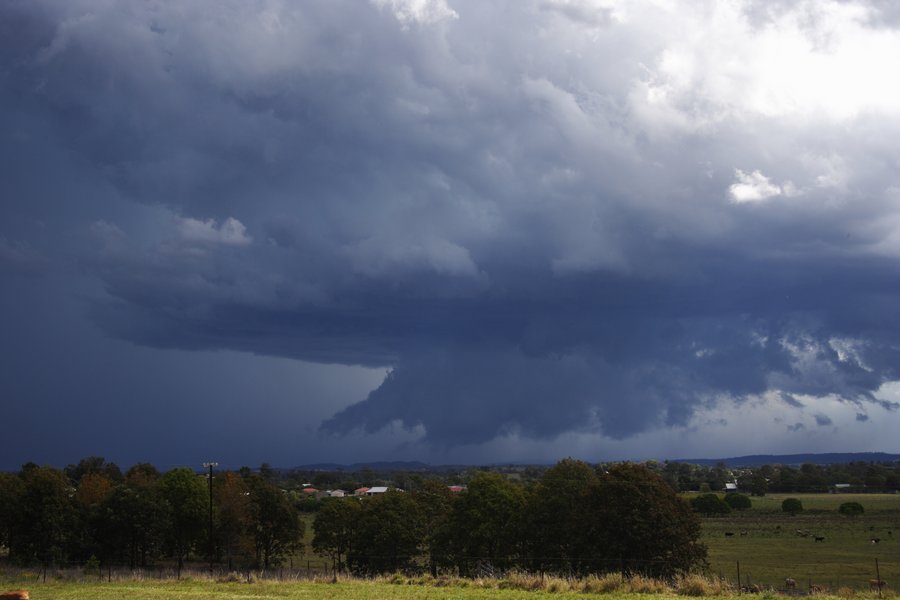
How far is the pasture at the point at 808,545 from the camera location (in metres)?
69.9

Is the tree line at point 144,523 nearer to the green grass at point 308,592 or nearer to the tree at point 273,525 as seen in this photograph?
the tree at point 273,525

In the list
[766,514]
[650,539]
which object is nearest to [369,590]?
[650,539]

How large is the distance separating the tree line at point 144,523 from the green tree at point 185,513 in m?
0.11

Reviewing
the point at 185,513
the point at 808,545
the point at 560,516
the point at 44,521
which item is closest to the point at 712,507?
the point at 808,545

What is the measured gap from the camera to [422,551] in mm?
79000

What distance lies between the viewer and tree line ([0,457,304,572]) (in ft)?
274

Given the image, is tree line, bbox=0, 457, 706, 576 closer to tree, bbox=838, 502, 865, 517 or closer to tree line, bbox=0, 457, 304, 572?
tree line, bbox=0, 457, 304, 572

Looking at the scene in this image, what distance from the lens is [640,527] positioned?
192 feet

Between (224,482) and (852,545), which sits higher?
(224,482)

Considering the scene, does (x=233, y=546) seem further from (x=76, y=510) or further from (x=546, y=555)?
(x=546, y=555)

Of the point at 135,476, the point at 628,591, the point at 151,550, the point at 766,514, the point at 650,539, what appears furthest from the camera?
the point at 766,514

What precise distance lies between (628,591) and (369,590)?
43.1 ft

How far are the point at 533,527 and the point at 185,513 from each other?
4197 centimetres

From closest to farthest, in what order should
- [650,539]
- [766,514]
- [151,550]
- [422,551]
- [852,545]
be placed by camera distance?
[650,539]
[422,551]
[151,550]
[852,545]
[766,514]
